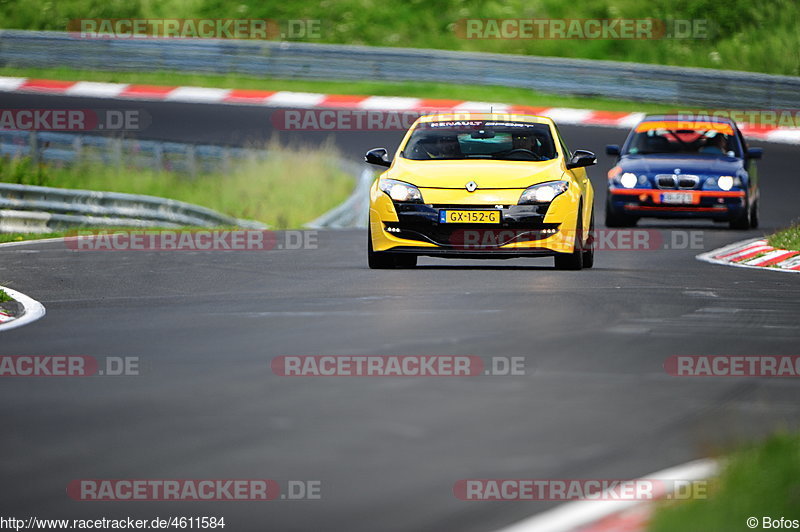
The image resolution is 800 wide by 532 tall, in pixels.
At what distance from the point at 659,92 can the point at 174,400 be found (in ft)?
84.0

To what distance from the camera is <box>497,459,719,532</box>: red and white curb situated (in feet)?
18.5

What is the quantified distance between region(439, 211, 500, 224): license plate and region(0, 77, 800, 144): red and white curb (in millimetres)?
14612

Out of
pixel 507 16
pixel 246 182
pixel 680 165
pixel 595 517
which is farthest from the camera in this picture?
pixel 507 16

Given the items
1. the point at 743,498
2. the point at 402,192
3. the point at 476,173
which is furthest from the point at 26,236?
the point at 743,498

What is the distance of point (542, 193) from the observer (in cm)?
1498

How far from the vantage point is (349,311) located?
40.8 ft

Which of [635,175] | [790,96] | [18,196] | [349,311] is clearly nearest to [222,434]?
[349,311]

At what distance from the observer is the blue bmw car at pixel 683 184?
21.1 metres

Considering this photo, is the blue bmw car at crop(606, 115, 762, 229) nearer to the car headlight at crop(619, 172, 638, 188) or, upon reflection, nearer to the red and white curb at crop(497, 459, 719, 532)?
the car headlight at crop(619, 172, 638, 188)

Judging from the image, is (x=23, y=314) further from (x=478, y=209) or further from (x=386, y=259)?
(x=478, y=209)

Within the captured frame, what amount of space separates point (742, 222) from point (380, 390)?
14001 millimetres

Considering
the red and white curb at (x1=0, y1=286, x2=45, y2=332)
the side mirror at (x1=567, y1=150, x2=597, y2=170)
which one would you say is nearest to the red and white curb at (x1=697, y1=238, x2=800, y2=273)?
the side mirror at (x1=567, y1=150, x2=597, y2=170)

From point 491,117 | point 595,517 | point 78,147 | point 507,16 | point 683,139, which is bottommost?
point 595,517

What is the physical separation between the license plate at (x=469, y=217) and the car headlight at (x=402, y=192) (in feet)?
0.94
